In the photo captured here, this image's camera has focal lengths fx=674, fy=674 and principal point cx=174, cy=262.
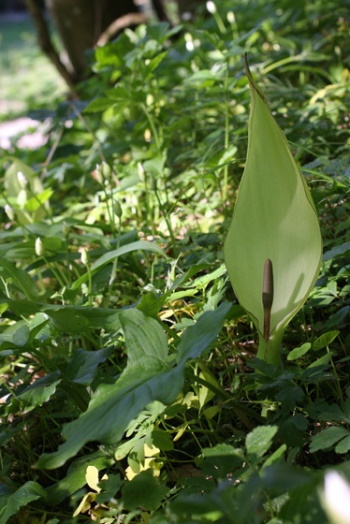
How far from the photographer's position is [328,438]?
0.71 meters

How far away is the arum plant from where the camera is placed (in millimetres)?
826

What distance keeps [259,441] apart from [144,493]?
0.19m

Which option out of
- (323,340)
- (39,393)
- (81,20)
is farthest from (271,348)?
(81,20)

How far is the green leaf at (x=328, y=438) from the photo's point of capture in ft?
2.32

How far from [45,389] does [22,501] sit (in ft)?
0.45

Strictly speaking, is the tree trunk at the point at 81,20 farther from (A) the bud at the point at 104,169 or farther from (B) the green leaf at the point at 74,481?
(B) the green leaf at the point at 74,481

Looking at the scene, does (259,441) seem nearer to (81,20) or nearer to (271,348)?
(271,348)

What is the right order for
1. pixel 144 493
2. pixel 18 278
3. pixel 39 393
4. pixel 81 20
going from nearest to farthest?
pixel 144 493
pixel 39 393
pixel 18 278
pixel 81 20

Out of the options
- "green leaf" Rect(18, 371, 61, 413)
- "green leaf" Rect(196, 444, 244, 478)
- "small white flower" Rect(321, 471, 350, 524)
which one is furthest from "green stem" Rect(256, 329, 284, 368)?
"small white flower" Rect(321, 471, 350, 524)

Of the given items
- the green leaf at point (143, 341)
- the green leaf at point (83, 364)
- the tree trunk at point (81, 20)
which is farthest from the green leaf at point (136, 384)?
the tree trunk at point (81, 20)

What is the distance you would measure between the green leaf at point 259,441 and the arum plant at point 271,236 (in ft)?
0.74

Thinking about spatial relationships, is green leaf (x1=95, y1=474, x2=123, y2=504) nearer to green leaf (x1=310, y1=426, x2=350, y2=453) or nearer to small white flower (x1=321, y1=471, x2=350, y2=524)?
green leaf (x1=310, y1=426, x2=350, y2=453)

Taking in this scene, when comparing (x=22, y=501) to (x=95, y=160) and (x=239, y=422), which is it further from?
(x=95, y=160)

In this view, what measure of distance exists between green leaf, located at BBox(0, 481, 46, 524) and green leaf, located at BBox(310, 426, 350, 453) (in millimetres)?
341
